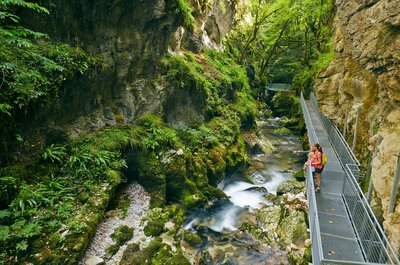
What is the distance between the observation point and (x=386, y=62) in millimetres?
8688

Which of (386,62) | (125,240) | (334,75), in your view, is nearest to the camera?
(386,62)

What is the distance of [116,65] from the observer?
525 inches

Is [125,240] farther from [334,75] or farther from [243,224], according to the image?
[334,75]

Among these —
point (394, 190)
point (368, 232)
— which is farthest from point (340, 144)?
point (394, 190)

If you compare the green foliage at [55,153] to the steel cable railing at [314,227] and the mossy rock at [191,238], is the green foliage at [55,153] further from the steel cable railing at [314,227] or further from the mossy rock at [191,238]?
the steel cable railing at [314,227]

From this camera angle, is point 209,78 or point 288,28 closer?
point 209,78

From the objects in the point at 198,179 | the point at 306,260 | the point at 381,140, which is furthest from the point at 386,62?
the point at 198,179

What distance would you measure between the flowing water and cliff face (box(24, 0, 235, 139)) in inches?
189

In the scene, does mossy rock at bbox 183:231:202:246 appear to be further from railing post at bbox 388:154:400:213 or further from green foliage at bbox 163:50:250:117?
green foliage at bbox 163:50:250:117

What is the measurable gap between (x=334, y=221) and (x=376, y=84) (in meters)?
6.37

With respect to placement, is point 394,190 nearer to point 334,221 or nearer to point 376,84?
point 334,221

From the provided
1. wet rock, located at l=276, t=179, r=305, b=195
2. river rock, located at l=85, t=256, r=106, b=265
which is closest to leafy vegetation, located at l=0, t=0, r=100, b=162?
river rock, located at l=85, t=256, r=106, b=265

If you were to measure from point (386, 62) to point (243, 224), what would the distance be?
7.86 m

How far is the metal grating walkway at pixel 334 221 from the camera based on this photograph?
24.7ft
